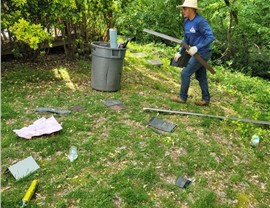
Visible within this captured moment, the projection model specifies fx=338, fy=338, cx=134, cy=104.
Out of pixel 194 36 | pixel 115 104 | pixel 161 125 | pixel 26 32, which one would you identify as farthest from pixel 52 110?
pixel 194 36

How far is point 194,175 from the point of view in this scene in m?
3.54

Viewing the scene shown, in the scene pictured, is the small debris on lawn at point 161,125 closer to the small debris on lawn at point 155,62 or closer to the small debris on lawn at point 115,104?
the small debris on lawn at point 115,104

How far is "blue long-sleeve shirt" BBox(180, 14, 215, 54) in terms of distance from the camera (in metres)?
4.66

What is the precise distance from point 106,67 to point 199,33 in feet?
4.90

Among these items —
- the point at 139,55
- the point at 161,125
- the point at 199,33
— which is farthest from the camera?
the point at 139,55

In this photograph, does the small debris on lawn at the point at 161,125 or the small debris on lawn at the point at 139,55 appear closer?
the small debris on lawn at the point at 161,125

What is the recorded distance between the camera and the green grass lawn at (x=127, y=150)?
315 cm

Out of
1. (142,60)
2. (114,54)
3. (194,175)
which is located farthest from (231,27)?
(194,175)

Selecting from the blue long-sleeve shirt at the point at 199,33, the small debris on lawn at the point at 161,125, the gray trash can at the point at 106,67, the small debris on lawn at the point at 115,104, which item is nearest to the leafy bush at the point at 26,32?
the gray trash can at the point at 106,67

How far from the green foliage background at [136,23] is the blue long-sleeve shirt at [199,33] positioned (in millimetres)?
2081

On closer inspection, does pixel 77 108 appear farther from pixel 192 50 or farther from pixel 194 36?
pixel 194 36

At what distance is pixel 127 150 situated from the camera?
3.76 meters

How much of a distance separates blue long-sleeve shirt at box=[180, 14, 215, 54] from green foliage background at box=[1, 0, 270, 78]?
2.08 metres

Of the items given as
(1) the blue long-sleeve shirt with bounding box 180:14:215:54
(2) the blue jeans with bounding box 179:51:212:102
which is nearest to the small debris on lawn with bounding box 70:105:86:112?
(2) the blue jeans with bounding box 179:51:212:102
